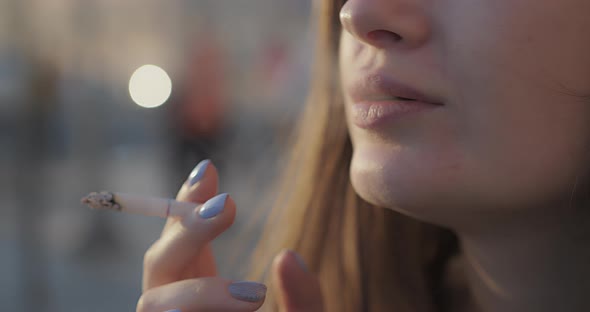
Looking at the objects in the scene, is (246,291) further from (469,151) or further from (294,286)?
(469,151)

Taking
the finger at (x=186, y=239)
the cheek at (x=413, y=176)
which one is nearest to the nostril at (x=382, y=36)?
the cheek at (x=413, y=176)

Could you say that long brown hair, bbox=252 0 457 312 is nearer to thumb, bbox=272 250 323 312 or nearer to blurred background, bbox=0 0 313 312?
thumb, bbox=272 250 323 312

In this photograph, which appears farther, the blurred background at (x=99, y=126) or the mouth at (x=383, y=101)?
the blurred background at (x=99, y=126)

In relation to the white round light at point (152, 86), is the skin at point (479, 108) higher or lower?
higher

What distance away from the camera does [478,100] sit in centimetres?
76

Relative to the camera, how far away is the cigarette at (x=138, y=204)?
790 mm

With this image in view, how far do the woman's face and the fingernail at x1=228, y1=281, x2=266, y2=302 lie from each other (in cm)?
23

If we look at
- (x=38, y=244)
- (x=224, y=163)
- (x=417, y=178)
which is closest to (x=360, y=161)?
(x=417, y=178)

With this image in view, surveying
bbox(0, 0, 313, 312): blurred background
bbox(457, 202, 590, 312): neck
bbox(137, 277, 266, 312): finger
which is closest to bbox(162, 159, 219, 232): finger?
bbox(137, 277, 266, 312): finger

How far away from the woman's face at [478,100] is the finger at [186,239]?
23 centimetres

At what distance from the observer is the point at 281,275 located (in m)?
0.86

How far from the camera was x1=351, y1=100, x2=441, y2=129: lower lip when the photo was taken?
0.80 m

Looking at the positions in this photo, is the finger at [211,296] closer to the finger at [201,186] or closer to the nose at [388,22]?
the finger at [201,186]

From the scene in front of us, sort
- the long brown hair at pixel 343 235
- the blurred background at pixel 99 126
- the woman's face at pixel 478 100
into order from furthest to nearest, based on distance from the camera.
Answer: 1. the blurred background at pixel 99 126
2. the long brown hair at pixel 343 235
3. the woman's face at pixel 478 100
